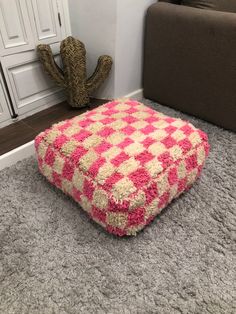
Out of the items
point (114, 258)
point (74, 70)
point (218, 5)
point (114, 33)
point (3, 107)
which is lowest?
point (114, 258)

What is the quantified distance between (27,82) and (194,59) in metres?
0.86

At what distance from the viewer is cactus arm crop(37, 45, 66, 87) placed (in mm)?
1311

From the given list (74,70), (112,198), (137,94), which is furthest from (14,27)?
(112,198)

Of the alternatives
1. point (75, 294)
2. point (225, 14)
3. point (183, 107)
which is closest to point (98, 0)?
point (225, 14)

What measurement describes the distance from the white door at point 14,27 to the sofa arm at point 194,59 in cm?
64

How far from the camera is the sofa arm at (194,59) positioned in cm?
123

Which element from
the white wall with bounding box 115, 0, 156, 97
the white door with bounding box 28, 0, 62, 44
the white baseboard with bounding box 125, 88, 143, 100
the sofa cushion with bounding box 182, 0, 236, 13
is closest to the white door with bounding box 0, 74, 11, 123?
the white door with bounding box 28, 0, 62, 44

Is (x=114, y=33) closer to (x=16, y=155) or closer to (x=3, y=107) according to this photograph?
(x=3, y=107)

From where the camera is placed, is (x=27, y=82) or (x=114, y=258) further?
(x=27, y=82)

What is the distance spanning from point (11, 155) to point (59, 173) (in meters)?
0.40

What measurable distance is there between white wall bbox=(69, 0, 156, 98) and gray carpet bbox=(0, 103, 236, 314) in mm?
784

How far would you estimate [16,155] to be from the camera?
1246mm

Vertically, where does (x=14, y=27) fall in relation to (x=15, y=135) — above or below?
above

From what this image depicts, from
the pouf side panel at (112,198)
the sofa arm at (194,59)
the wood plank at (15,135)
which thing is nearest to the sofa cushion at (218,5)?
the sofa arm at (194,59)
